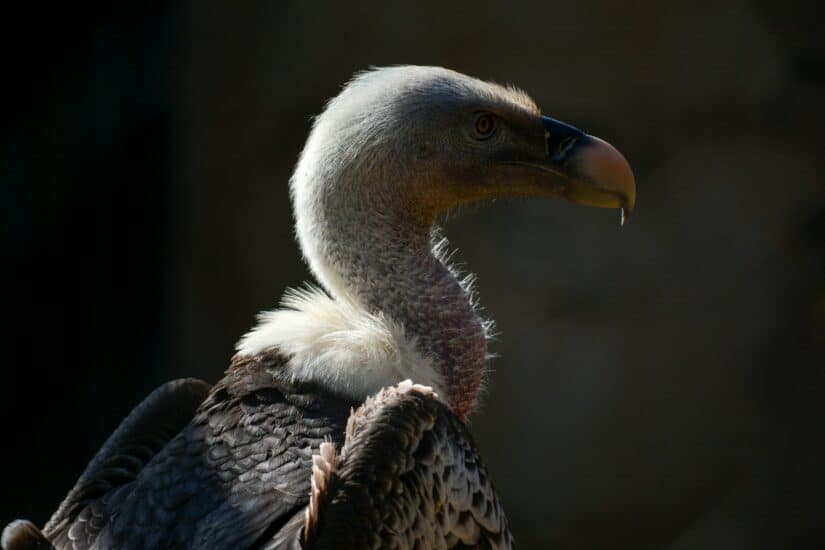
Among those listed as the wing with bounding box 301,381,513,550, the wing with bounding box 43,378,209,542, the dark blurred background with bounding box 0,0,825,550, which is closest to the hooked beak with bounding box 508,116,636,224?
the wing with bounding box 301,381,513,550

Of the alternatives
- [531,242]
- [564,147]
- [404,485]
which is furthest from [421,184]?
[531,242]

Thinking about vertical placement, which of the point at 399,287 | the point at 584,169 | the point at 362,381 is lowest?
the point at 362,381

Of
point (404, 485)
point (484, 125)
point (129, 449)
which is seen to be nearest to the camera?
point (404, 485)

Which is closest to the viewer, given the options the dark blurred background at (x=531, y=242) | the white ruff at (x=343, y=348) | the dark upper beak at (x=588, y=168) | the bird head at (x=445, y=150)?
the white ruff at (x=343, y=348)

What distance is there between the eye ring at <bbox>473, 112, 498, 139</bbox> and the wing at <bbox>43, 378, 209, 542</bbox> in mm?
1201

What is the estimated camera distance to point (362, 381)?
3236mm

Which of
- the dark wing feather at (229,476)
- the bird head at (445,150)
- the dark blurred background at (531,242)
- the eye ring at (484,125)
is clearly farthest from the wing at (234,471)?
the dark blurred background at (531,242)

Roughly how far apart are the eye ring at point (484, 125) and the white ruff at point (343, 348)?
710 millimetres

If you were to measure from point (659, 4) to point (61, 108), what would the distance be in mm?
3511

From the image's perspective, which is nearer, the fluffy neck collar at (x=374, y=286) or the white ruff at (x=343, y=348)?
the white ruff at (x=343, y=348)

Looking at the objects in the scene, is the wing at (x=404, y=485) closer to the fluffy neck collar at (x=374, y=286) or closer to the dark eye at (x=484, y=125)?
the fluffy neck collar at (x=374, y=286)

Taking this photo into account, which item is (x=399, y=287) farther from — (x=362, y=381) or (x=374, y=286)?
(x=362, y=381)

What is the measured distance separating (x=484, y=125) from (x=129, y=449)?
149 cm

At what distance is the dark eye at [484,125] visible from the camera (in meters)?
3.74
